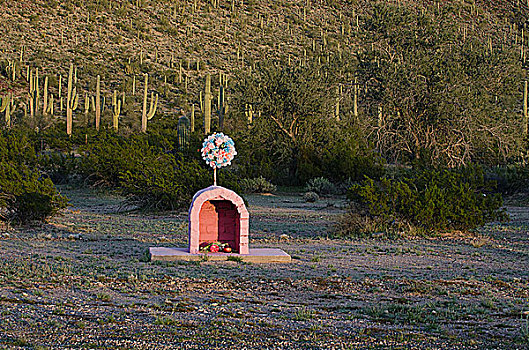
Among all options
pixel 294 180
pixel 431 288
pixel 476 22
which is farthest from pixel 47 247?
pixel 476 22

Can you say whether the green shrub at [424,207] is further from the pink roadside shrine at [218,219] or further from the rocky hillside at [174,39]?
the rocky hillside at [174,39]

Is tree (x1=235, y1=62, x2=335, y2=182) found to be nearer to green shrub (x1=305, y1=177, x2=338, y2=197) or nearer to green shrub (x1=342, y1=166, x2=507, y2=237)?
green shrub (x1=305, y1=177, x2=338, y2=197)

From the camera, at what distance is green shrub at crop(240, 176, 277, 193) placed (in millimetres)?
24594

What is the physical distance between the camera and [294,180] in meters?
27.2

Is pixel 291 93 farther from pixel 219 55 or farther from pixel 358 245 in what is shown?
pixel 219 55

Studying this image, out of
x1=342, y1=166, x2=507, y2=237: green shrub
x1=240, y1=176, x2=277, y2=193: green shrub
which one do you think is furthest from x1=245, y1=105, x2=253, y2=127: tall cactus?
x1=342, y1=166, x2=507, y2=237: green shrub

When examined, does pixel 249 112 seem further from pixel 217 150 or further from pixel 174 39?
pixel 174 39

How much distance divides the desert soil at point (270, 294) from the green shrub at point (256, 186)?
1081 cm

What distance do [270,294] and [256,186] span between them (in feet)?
55.1

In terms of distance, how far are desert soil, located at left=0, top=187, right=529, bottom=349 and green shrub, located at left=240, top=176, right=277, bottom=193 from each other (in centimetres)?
1081

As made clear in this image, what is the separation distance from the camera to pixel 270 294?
25.8ft

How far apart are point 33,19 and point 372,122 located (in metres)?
→ 39.3

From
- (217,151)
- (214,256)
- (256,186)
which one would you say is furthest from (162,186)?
(214,256)

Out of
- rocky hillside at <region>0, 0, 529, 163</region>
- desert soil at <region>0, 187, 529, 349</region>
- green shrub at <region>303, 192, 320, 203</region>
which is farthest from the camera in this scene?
rocky hillside at <region>0, 0, 529, 163</region>
